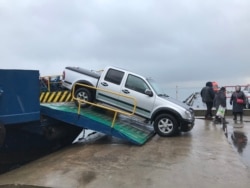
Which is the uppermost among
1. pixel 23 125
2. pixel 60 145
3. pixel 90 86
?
pixel 90 86

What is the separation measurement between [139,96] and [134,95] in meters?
0.16

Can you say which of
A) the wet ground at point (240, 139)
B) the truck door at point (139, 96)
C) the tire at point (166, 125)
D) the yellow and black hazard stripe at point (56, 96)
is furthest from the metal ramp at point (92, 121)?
the wet ground at point (240, 139)

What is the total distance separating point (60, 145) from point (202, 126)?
18.5 ft

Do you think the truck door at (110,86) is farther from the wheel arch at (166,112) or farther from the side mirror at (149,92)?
the wheel arch at (166,112)

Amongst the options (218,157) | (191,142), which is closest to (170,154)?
(218,157)

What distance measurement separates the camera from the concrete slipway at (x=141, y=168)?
7.10 metres

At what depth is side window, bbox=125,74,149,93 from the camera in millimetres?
12648

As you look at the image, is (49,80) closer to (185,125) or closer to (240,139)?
(185,125)

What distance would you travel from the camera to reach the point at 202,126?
1531cm

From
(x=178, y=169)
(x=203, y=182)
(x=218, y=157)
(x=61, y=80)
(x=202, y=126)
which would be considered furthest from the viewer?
(x=202, y=126)

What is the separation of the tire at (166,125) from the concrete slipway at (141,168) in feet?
3.70

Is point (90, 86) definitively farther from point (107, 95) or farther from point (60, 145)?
point (60, 145)

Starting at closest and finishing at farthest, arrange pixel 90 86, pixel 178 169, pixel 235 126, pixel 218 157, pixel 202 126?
pixel 178 169, pixel 218 157, pixel 90 86, pixel 202 126, pixel 235 126

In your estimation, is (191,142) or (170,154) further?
(191,142)
